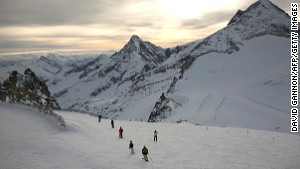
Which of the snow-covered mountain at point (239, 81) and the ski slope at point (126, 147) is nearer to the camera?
the ski slope at point (126, 147)

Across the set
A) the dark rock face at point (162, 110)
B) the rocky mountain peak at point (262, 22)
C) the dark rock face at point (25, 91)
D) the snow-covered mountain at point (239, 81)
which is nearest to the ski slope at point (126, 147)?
the dark rock face at point (25, 91)

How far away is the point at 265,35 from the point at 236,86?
55.4 metres

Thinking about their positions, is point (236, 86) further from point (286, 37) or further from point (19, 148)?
point (19, 148)

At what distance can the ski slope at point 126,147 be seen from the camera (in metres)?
25.1

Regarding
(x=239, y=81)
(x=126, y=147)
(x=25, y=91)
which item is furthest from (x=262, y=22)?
(x=126, y=147)

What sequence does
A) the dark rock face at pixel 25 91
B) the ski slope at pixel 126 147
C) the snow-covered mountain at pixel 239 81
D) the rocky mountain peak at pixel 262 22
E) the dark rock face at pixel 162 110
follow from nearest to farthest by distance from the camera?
the ski slope at pixel 126 147
the dark rock face at pixel 25 91
the snow-covered mountain at pixel 239 81
the dark rock face at pixel 162 110
the rocky mountain peak at pixel 262 22

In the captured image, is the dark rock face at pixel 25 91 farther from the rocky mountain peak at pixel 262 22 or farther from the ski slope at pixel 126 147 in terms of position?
the rocky mountain peak at pixel 262 22

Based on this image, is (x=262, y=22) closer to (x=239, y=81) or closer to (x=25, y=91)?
(x=239, y=81)

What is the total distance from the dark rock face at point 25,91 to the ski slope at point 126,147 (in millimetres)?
15745

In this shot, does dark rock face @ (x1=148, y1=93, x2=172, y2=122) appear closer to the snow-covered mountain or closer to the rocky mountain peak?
the snow-covered mountain

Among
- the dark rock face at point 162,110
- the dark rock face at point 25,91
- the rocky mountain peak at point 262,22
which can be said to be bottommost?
the dark rock face at point 162,110

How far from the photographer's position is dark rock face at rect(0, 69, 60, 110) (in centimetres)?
5797

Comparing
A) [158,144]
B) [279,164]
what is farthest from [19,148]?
[279,164]

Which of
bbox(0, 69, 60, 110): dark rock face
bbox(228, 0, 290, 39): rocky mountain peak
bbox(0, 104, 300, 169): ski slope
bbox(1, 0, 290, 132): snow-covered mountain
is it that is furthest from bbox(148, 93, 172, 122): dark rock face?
bbox(228, 0, 290, 39): rocky mountain peak
